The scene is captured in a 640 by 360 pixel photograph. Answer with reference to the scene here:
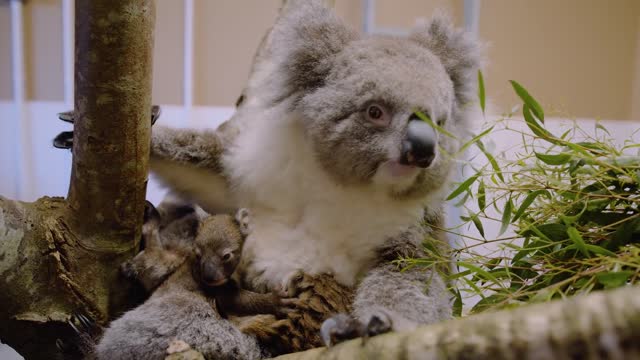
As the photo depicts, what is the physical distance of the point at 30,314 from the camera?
1414mm

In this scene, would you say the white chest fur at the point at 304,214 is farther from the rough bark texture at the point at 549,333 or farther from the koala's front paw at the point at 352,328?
the rough bark texture at the point at 549,333

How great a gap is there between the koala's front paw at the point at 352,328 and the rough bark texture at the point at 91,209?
2.09 feet

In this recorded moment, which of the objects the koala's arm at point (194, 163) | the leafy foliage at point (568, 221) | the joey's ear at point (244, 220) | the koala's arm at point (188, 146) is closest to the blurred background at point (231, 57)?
the koala's arm at point (194, 163)

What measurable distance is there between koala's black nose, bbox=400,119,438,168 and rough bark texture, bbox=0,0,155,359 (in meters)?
0.66

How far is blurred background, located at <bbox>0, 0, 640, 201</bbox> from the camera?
271 cm

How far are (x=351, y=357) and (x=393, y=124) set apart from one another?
66 cm

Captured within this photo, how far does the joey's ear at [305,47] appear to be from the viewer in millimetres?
1662

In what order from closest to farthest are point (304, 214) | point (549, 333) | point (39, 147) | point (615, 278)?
point (549, 333) → point (615, 278) → point (304, 214) → point (39, 147)

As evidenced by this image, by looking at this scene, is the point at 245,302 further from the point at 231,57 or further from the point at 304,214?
the point at 231,57

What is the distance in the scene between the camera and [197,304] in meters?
1.49

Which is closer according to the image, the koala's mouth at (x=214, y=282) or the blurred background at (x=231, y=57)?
the koala's mouth at (x=214, y=282)

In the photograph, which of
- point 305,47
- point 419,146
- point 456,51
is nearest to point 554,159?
point 419,146

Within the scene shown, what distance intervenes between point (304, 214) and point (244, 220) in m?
0.19

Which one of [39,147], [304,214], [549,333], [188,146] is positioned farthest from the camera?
[39,147]
